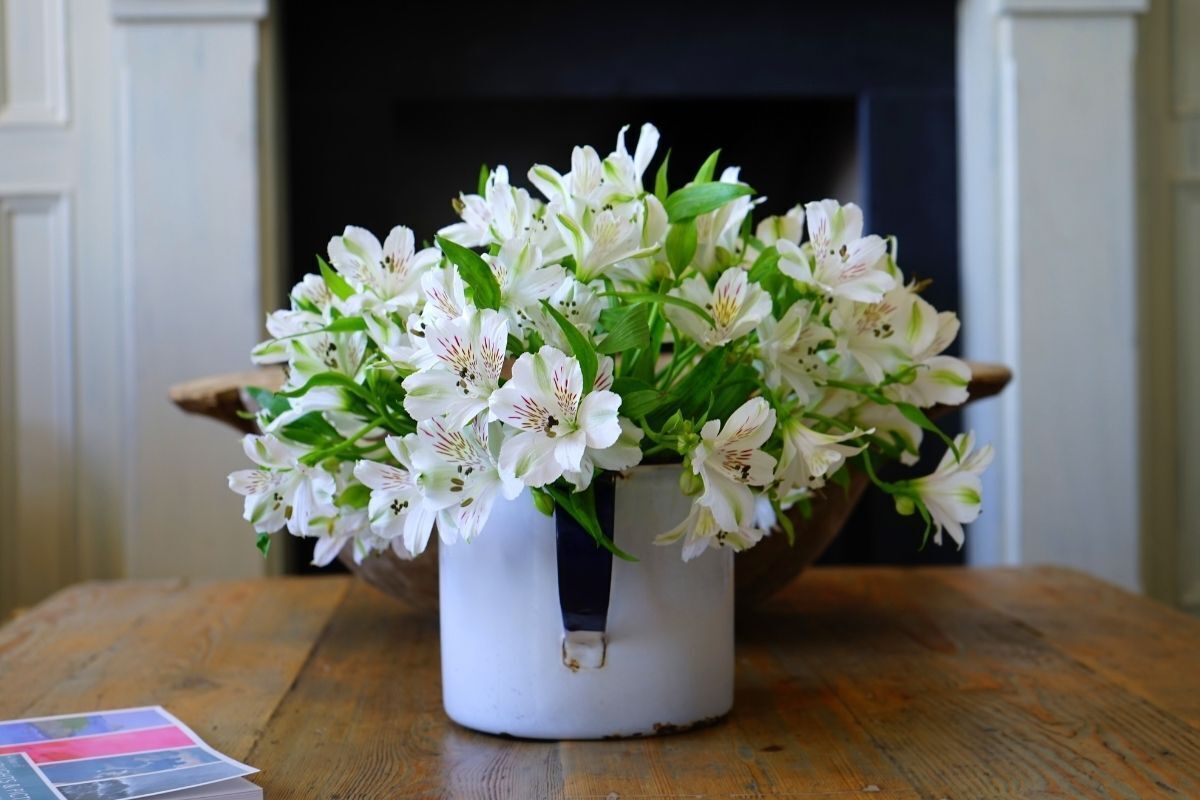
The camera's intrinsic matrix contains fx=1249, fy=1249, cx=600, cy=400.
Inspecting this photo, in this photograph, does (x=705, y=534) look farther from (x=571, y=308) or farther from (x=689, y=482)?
(x=571, y=308)

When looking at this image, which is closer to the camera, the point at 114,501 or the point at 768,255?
the point at 768,255

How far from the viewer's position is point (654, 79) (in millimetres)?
2219

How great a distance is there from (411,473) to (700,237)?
0.66ft

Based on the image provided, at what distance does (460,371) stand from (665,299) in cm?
11

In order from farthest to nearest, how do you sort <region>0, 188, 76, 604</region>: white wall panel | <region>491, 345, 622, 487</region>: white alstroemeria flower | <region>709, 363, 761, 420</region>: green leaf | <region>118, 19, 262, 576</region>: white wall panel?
<region>0, 188, 76, 604</region>: white wall panel, <region>118, 19, 262, 576</region>: white wall panel, <region>709, 363, 761, 420</region>: green leaf, <region>491, 345, 622, 487</region>: white alstroemeria flower

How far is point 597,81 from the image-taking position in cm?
221

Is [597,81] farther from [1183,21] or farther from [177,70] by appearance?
[1183,21]

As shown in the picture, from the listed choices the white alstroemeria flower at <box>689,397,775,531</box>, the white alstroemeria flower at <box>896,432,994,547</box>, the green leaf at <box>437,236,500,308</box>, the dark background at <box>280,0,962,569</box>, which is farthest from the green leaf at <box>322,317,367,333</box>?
the dark background at <box>280,0,962,569</box>

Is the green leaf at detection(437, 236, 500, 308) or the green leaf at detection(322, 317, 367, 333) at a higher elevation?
the green leaf at detection(437, 236, 500, 308)

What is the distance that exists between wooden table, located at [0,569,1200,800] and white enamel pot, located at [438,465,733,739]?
0.7 inches

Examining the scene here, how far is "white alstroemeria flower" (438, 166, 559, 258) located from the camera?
631 millimetres

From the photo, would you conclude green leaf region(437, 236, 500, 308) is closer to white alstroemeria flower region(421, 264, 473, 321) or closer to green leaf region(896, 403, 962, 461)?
white alstroemeria flower region(421, 264, 473, 321)

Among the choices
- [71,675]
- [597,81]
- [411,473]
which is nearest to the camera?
[411,473]

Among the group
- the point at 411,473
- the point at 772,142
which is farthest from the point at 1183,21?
the point at 411,473
